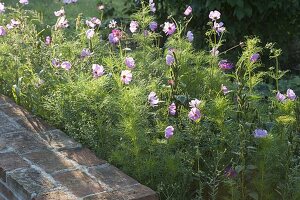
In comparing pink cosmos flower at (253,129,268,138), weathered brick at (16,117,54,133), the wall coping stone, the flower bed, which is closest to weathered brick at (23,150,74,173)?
the wall coping stone

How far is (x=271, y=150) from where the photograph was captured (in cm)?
317

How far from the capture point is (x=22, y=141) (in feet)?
12.0

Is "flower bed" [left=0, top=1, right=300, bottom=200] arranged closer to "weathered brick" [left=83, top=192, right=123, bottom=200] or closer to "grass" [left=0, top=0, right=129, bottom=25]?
"weathered brick" [left=83, top=192, right=123, bottom=200]

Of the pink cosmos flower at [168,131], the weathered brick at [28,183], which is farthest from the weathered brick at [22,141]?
the pink cosmos flower at [168,131]

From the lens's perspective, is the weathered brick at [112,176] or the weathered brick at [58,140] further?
the weathered brick at [58,140]

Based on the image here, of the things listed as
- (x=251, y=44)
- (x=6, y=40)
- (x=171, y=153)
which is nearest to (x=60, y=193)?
(x=171, y=153)

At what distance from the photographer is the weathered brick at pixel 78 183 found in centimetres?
303

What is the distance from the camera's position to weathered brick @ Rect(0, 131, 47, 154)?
140 inches

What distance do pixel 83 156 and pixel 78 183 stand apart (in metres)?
0.35

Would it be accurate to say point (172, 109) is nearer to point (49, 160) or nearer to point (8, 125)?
point (49, 160)

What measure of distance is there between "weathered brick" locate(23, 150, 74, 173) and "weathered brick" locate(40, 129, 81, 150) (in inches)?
4.2

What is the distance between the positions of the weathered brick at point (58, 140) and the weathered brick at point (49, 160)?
0.35 ft

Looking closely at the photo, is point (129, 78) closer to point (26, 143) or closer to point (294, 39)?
point (26, 143)

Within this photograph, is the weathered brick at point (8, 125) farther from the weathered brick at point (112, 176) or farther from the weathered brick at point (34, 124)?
the weathered brick at point (112, 176)
